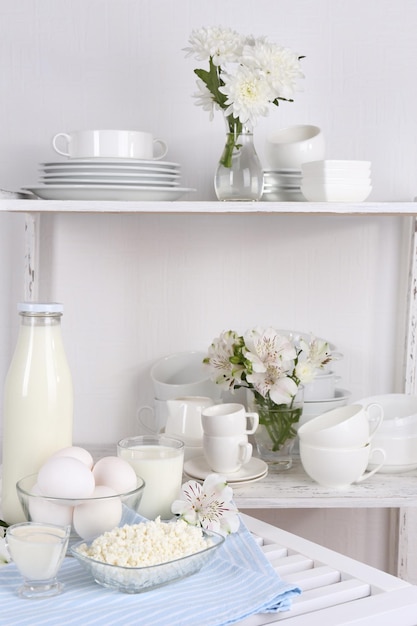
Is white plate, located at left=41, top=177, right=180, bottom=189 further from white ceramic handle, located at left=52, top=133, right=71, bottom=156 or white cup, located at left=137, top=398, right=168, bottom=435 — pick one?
white cup, located at left=137, top=398, right=168, bottom=435

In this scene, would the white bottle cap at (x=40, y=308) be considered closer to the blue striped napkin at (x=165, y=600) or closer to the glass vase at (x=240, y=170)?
the blue striped napkin at (x=165, y=600)

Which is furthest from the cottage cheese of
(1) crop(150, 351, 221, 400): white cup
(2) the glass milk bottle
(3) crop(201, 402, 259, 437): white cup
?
(1) crop(150, 351, 221, 400): white cup

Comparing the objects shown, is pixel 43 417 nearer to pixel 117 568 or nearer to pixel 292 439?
pixel 117 568

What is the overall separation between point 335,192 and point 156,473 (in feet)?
2.10

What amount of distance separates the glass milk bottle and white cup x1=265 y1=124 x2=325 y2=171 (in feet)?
2.19

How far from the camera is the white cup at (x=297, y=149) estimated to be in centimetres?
167

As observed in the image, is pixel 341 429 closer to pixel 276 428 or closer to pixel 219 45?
pixel 276 428

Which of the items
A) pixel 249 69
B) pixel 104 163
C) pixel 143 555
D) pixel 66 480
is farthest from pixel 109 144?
pixel 143 555

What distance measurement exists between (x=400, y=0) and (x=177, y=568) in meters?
1.35

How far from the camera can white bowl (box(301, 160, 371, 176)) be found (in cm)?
153

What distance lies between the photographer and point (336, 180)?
1.54 meters

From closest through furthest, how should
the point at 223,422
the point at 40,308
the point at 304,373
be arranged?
the point at 40,308
the point at 223,422
the point at 304,373

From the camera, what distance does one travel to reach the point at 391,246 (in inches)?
73.4

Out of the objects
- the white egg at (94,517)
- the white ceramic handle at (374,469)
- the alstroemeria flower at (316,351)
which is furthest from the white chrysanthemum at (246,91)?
the white egg at (94,517)
